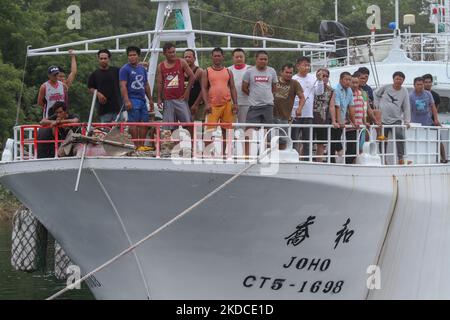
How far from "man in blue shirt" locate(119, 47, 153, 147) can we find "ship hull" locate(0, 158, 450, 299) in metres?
0.99

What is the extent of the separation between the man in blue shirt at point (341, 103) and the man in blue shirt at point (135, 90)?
292cm

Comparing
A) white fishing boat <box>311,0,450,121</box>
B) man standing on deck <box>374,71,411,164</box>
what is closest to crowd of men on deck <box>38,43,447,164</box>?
man standing on deck <box>374,71,411,164</box>

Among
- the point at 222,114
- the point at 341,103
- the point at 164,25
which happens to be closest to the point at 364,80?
the point at 341,103

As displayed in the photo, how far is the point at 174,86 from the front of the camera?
55.3 ft

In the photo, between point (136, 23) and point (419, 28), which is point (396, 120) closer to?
point (136, 23)

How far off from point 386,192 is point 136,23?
140 ft

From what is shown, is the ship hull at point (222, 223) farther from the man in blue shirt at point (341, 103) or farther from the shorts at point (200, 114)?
the shorts at point (200, 114)

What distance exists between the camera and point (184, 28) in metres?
19.8

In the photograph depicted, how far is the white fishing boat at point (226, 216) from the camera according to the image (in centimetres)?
1590

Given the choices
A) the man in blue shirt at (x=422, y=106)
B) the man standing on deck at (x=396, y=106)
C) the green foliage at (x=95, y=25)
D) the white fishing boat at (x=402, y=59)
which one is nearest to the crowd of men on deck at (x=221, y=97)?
the man standing on deck at (x=396, y=106)

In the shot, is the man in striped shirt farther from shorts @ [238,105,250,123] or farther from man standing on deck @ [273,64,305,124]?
shorts @ [238,105,250,123]

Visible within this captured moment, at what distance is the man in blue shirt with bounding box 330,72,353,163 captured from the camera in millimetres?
17797

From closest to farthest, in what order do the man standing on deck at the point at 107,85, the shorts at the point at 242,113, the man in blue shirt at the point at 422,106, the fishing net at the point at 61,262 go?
1. the man standing on deck at the point at 107,85
2. the shorts at the point at 242,113
3. the fishing net at the point at 61,262
4. the man in blue shirt at the point at 422,106

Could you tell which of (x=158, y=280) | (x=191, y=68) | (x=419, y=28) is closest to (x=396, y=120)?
(x=191, y=68)
